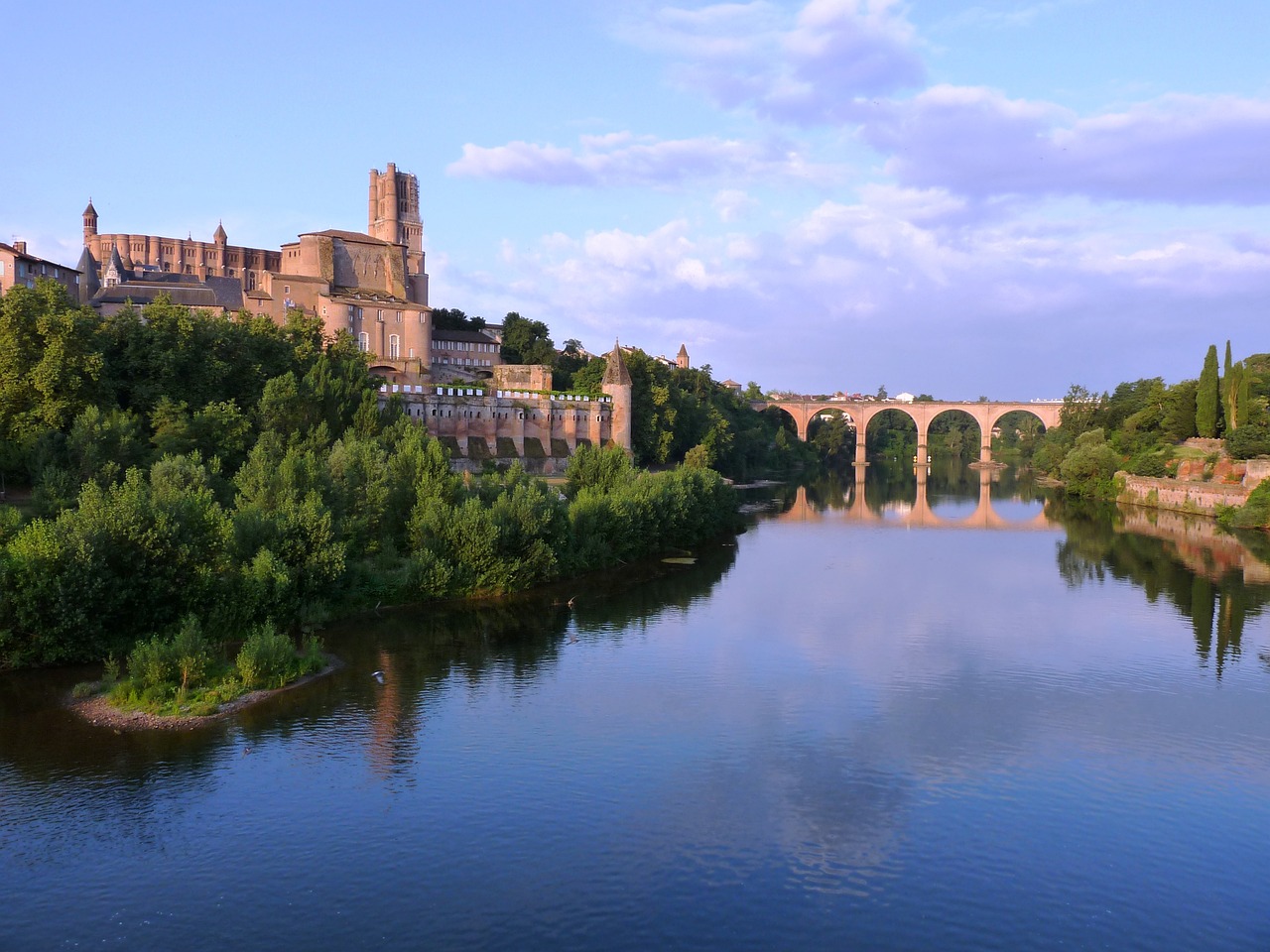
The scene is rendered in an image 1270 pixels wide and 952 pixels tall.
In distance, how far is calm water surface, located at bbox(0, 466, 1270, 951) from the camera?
28.3ft

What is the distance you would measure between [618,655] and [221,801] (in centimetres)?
703

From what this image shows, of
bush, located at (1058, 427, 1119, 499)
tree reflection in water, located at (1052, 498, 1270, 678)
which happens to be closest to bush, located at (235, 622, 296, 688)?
tree reflection in water, located at (1052, 498, 1270, 678)

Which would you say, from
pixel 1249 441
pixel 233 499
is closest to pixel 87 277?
pixel 233 499

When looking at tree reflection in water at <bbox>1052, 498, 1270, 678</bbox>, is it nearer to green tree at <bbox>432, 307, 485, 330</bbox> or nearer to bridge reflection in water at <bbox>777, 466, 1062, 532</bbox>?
bridge reflection in water at <bbox>777, 466, 1062, 532</bbox>

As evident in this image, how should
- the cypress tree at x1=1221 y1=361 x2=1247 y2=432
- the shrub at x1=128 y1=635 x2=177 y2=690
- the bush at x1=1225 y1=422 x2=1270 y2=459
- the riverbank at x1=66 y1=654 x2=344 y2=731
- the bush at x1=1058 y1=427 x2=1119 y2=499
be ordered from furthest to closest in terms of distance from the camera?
the bush at x1=1058 y1=427 x2=1119 y2=499 → the cypress tree at x1=1221 y1=361 x2=1247 y2=432 → the bush at x1=1225 y1=422 x2=1270 y2=459 → the shrub at x1=128 y1=635 x2=177 y2=690 → the riverbank at x1=66 y1=654 x2=344 y2=731

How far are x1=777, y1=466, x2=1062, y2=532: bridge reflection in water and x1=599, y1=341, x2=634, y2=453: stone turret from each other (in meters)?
6.89

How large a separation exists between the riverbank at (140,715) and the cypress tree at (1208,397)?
37.0m

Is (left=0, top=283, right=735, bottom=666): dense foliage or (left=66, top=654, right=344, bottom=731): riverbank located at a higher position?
(left=0, top=283, right=735, bottom=666): dense foliage

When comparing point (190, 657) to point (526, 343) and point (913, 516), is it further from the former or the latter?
point (526, 343)

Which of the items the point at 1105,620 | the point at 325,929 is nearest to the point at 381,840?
the point at 325,929

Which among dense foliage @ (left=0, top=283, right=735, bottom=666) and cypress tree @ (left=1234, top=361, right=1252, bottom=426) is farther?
cypress tree @ (left=1234, top=361, right=1252, bottom=426)

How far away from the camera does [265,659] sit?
13781 mm

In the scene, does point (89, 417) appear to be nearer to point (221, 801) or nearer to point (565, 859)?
point (221, 801)

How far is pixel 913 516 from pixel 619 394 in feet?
40.0
